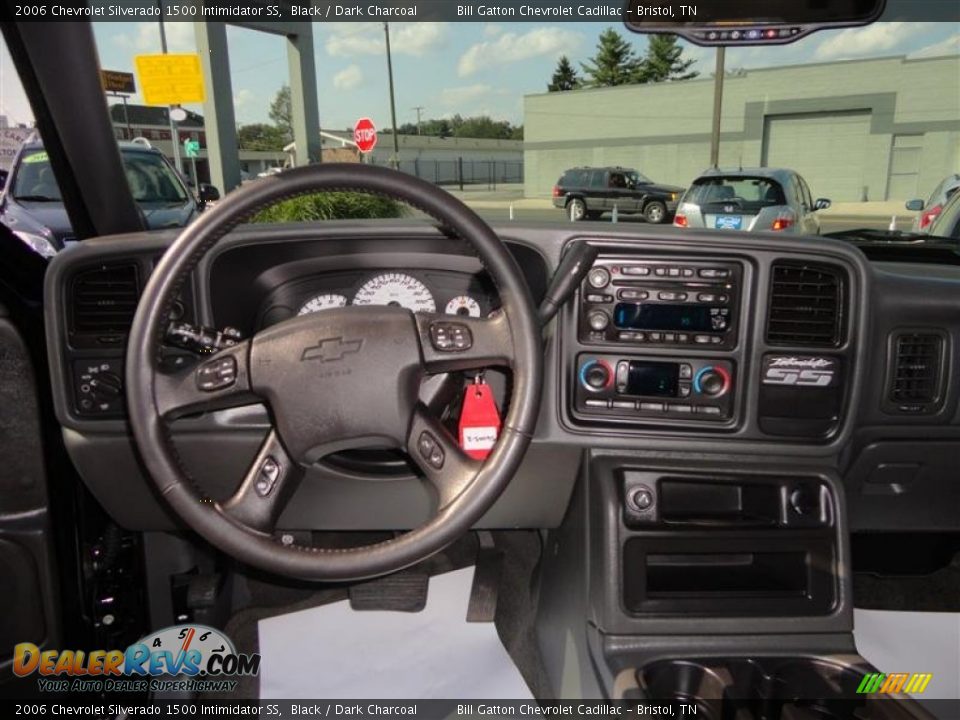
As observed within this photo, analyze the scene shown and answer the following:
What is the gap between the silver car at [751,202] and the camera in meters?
7.23

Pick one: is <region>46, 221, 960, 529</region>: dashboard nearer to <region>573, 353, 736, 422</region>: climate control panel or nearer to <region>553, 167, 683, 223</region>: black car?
<region>573, 353, 736, 422</region>: climate control panel

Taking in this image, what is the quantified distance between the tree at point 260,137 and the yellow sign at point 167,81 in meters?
2.28

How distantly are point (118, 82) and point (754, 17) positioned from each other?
5.67ft

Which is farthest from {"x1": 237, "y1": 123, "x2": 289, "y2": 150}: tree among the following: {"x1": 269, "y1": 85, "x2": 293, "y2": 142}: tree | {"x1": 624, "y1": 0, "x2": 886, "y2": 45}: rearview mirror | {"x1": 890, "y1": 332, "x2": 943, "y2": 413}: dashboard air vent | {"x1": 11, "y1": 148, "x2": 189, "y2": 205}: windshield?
{"x1": 890, "y1": 332, "x2": 943, "y2": 413}: dashboard air vent

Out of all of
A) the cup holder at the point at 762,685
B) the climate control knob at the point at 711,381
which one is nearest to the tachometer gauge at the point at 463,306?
the climate control knob at the point at 711,381

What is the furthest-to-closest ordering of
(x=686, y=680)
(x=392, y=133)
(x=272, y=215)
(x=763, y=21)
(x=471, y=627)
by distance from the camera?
1. (x=392, y=133)
2. (x=272, y=215)
3. (x=471, y=627)
4. (x=686, y=680)
5. (x=763, y=21)

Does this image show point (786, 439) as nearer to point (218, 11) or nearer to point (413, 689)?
point (413, 689)

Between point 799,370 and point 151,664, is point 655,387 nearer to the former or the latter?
point 799,370

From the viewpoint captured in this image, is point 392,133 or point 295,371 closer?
point 295,371

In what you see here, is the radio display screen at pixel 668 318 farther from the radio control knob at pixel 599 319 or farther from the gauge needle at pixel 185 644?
the gauge needle at pixel 185 644

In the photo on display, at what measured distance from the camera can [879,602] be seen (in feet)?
8.04

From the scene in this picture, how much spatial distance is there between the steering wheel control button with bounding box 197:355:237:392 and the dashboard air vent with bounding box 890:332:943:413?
1681 mm

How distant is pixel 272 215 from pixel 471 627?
2257 millimetres

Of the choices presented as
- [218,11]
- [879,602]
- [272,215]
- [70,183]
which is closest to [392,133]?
[272,215]
